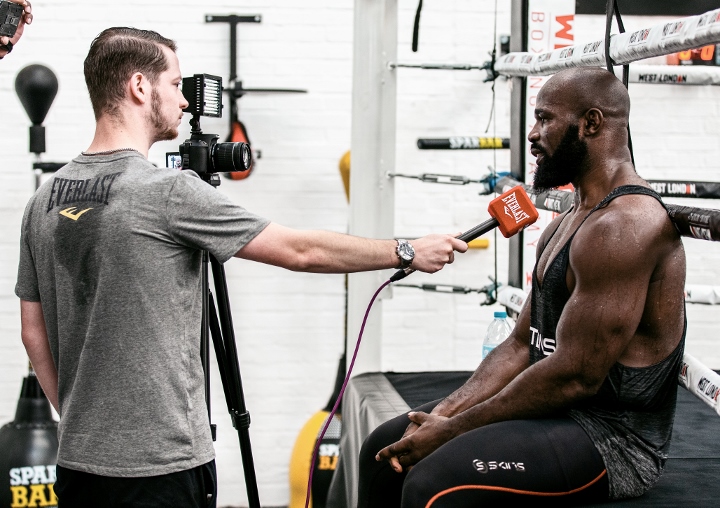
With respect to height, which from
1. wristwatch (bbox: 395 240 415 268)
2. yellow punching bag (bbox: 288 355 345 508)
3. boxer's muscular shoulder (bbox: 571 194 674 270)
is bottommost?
yellow punching bag (bbox: 288 355 345 508)

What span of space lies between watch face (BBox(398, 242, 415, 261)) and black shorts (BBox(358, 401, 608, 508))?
0.33m

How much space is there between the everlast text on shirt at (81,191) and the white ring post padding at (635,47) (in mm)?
950

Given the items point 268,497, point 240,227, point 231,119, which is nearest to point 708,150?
point 231,119

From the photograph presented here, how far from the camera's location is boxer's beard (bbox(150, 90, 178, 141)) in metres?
1.43

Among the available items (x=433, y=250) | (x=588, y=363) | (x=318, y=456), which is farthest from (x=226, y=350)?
(x=318, y=456)

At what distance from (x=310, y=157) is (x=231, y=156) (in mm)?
1581

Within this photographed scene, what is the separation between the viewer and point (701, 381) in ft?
4.74

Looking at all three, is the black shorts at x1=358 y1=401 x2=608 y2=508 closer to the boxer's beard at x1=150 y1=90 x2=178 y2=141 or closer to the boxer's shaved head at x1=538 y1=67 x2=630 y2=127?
the boxer's shaved head at x1=538 y1=67 x2=630 y2=127

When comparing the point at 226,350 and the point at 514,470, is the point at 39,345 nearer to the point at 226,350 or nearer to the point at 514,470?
the point at 226,350

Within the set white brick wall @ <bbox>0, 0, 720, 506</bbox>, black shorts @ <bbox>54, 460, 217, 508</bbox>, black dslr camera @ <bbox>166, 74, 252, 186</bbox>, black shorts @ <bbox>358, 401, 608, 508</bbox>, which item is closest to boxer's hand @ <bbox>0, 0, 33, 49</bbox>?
black dslr camera @ <bbox>166, 74, 252, 186</bbox>

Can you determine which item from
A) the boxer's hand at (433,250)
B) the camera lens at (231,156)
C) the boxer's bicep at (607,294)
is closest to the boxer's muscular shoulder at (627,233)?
the boxer's bicep at (607,294)

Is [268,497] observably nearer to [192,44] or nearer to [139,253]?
[192,44]

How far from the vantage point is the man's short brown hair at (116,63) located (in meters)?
1.39

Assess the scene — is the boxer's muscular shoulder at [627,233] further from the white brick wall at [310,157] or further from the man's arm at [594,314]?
the white brick wall at [310,157]
